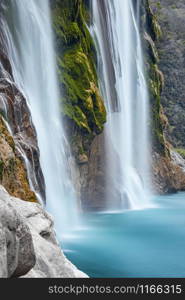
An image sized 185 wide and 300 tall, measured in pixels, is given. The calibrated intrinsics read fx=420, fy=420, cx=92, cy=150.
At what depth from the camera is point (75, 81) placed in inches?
748

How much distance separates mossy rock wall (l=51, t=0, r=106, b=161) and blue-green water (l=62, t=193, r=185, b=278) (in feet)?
12.7

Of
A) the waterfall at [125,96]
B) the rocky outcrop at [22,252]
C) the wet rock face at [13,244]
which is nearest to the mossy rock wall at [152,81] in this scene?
the waterfall at [125,96]

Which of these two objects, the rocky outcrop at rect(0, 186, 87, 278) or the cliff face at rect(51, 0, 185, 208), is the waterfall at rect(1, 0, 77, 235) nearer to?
the cliff face at rect(51, 0, 185, 208)

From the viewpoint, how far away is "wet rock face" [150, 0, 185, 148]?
4631 centimetres

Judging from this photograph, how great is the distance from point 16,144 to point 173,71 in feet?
131

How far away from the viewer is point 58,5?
18984mm

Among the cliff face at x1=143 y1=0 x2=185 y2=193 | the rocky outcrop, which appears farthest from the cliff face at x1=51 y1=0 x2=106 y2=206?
the rocky outcrop

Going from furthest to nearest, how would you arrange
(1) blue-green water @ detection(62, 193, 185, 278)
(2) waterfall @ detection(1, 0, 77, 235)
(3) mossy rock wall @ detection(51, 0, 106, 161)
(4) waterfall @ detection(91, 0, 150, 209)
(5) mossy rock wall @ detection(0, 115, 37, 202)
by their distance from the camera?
1. (4) waterfall @ detection(91, 0, 150, 209)
2. (3) mossy rock wall @ detection(51, 0, 106, 161)
3. (2) waterfall @ detection(1, 0, 77, 235)
4. (1) blue-green water @ detection(62, 193, 185, 278)
5. (5) mossy rock wall @ detection(0, 115, 37, 202)

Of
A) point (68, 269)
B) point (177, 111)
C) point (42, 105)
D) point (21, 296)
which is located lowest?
point (177, 111)

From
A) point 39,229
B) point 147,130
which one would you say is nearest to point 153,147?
point 147,130

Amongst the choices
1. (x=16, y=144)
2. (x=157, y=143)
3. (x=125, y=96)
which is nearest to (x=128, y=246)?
(x=16, y=144)

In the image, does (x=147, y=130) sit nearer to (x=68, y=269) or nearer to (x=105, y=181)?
(x=105, y=181)

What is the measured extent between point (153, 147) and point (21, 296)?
93.3ft

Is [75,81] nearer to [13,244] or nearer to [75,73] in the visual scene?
[75,73]
